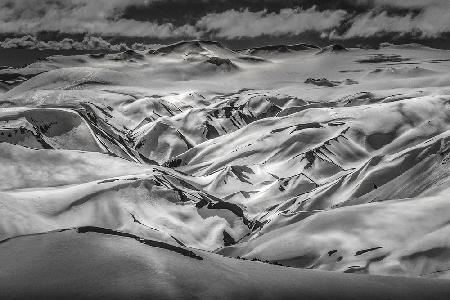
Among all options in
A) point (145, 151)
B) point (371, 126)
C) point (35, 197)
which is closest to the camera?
point (35, 197)

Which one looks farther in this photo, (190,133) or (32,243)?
(190,133)

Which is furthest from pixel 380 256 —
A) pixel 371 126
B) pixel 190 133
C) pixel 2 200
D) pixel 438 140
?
pixel 190 133

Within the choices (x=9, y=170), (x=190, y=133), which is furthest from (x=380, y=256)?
(x=190, y=133)

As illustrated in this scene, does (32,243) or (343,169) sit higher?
(32,243)

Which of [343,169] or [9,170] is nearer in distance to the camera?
[9,170]

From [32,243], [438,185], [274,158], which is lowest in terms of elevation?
[274,158]

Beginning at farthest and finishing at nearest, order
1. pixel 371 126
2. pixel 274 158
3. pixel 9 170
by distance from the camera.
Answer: pixel 371 126 < pixel 274 158 < pixel 9 170

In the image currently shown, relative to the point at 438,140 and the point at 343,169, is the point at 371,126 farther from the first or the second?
the point at 438,140

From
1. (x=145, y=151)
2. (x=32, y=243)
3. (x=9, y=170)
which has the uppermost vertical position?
(x=32, y=243)

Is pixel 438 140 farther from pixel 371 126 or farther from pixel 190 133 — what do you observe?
pixel 190 133
